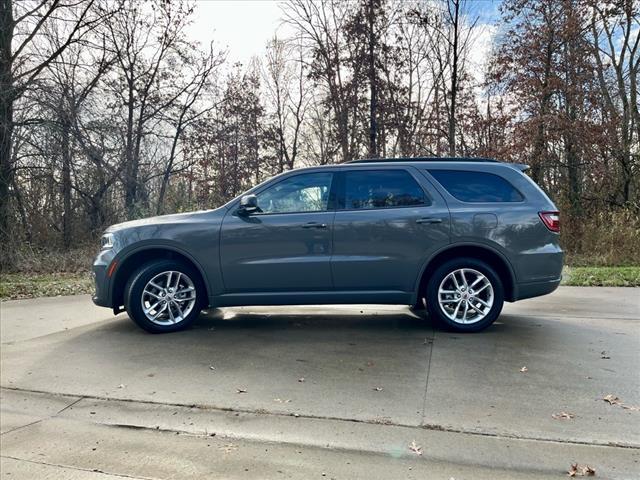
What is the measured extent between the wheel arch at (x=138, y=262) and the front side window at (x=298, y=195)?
102cm

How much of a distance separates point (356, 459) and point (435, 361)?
1823 mm

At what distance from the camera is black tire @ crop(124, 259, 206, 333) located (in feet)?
17.8

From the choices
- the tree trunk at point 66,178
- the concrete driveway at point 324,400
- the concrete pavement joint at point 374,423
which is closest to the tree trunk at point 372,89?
the tree trunk at point 66,178

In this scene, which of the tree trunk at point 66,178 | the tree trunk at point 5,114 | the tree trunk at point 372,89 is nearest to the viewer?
the tree trunk at point 5,114

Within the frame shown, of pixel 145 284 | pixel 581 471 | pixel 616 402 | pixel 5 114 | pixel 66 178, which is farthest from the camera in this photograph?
pixel 66 178

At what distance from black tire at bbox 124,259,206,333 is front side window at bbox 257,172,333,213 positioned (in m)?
Answer: 1.13

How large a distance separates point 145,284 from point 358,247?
243 cm

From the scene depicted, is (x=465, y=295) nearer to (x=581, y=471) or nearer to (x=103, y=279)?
(x=581, y=471)

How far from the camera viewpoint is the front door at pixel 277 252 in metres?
5.30

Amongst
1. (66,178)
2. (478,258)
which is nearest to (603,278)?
(478,258)

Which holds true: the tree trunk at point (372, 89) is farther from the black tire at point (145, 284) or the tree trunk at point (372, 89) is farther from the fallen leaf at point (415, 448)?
the fallen leaf at point (415, 448)

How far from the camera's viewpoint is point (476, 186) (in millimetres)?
5480

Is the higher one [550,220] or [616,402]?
[550,220]

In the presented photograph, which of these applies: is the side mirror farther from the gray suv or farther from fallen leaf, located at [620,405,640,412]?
fallen leaf, located at [620,405,640,412]
